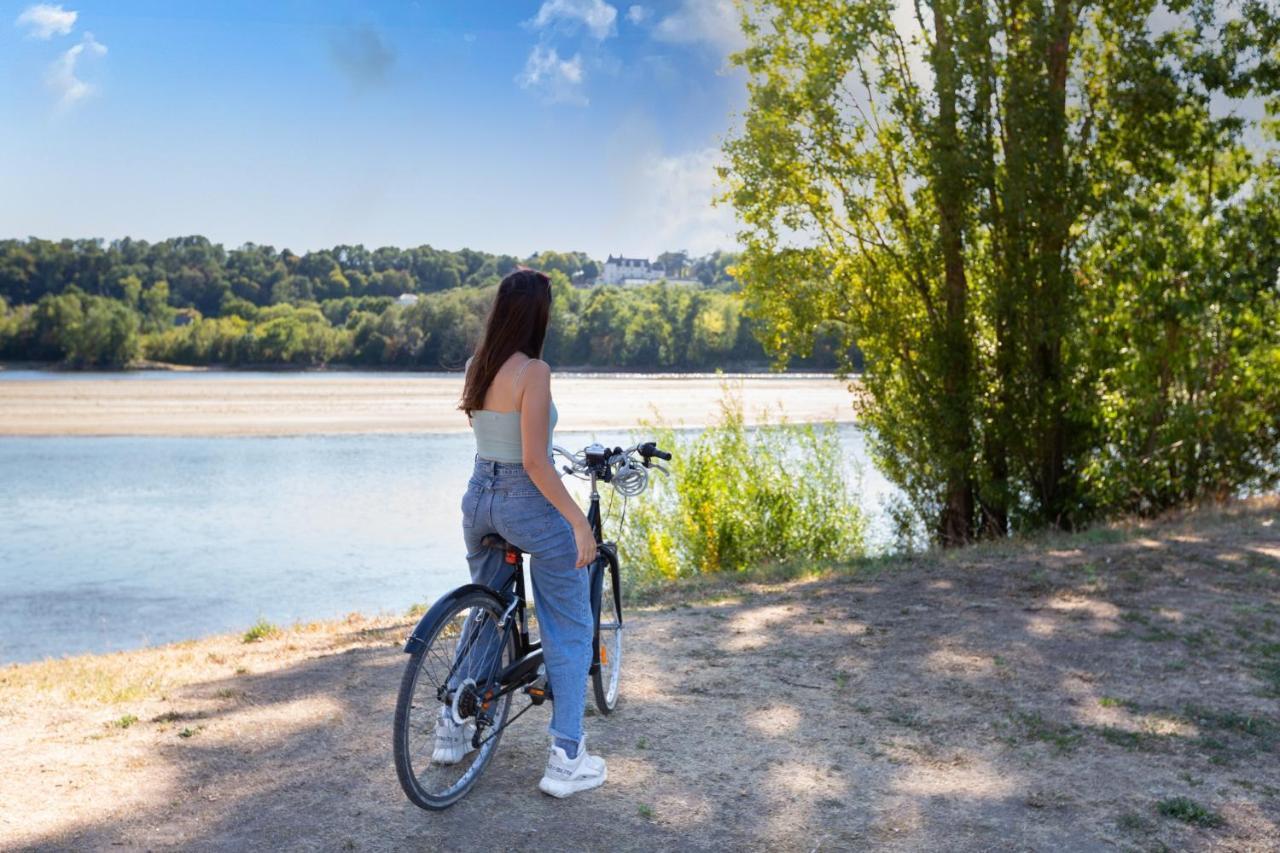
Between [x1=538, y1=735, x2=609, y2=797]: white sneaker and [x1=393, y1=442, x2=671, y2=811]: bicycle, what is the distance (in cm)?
23

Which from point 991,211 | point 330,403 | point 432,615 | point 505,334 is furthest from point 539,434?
point 330,403

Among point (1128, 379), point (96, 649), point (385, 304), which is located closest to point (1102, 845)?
point (1128, 379)

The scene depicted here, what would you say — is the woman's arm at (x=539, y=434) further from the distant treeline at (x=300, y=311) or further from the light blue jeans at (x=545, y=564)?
the distant treeline at (x=300, y=311)

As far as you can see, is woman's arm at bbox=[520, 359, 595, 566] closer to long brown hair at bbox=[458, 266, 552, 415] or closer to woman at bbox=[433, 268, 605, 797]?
woman at bbox=[433, 268, 605, 797]

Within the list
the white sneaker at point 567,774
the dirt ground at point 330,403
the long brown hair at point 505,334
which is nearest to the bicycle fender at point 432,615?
the long brown hair at point 505,334

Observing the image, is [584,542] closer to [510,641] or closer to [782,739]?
[510,641]

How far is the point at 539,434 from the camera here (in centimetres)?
396

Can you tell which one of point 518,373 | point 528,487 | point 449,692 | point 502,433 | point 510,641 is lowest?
point 449,692

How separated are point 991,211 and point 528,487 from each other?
33.3ft

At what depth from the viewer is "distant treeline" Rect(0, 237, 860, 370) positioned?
3019 inches

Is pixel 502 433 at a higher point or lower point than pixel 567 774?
higher

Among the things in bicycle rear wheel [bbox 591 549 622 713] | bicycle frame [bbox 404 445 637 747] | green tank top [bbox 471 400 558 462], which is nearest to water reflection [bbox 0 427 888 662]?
bicycle rear wheel [bbox 591 549 622 713]

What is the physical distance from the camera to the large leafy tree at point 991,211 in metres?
12.6

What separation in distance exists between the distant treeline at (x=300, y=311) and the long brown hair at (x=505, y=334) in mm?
45268
